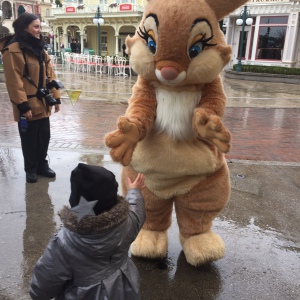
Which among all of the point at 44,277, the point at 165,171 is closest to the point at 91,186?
the point at 44,277

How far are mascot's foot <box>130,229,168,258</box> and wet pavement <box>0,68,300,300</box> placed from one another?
0.10 metres

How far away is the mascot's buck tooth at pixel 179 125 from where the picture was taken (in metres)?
2.25

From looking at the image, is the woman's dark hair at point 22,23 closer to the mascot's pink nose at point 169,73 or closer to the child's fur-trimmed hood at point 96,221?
the mascot's pink nose at point 169,73

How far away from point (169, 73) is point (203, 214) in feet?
3.77

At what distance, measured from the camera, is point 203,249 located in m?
2.66

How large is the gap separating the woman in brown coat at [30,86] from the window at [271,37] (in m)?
20.5

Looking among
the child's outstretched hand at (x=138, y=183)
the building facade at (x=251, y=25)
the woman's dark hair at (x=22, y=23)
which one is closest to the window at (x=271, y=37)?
the building facade at (x=251, y=25)

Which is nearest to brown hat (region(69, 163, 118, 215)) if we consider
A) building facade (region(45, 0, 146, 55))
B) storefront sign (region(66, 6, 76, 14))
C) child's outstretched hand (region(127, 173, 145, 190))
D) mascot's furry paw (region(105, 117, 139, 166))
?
mascot's furry paw (region(105, 117, 139, 166))

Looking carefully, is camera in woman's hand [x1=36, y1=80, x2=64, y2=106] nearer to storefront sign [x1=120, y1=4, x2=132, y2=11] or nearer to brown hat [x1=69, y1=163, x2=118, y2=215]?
brown hat [x1=69, y1=163, x2=118, y2=215]

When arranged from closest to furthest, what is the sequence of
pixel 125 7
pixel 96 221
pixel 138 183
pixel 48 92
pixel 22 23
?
pixel 96 221 < pixel 138 183 < pixel 22 23 < pixel 48 92 < pixel 125 7

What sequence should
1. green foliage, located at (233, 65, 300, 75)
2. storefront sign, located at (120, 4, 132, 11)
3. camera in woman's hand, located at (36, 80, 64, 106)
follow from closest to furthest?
camera in woman's hand, located at (36, 80, 64, 106) → green foliage, located at (233, 65, 300, 75) → storefront sign, located at (120, 4, 132, 11)

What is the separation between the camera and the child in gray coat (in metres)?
1.69

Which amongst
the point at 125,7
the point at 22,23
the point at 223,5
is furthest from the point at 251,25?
the point at 223,5

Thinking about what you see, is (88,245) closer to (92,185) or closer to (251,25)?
(92,185)
